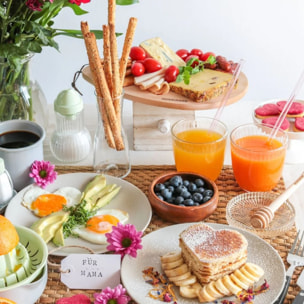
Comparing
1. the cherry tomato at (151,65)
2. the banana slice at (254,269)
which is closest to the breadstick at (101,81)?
the cherry tomato at (151,65)

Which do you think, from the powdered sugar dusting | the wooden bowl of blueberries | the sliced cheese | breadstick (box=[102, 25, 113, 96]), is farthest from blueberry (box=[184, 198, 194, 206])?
the sliced cheese

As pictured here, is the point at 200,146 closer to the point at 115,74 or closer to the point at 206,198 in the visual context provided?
the point at 206,198

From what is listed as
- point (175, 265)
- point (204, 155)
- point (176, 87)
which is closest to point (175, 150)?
point (204, 155)

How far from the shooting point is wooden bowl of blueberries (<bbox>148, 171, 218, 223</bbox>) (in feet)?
4.91

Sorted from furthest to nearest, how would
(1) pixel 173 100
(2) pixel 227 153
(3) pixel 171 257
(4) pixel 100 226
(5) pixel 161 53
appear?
1. (5) pixel 161 53
2. (2) pixel 227 153
3. (1) pixel 173 100
4. (4) pixel 100 226
5. (3) pixel 171 257

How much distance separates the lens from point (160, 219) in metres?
1.56

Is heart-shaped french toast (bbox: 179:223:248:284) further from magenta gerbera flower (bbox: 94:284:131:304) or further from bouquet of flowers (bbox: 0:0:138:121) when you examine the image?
bouquet of flowers (bbox: 0:0:138:121)

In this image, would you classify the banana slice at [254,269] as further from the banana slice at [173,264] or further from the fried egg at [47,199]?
the fried egg at [47,199]

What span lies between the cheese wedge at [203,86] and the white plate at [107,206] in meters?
0.36

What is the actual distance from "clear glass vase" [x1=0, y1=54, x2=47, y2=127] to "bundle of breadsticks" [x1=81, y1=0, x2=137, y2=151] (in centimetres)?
19

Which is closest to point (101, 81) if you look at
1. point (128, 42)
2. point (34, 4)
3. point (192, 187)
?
point (128, 42)

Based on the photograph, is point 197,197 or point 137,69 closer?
point 197,197

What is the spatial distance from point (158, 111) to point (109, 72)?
0.32 metres

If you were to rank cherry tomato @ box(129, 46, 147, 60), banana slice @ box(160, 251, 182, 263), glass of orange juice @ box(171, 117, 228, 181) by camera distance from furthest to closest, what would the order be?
cherry tomato @ box(129, 46, 147, 60) < glass of orange juice @ box(171, 117, 228, 181) < banana slice @ box(160, 251, 182, 263)
